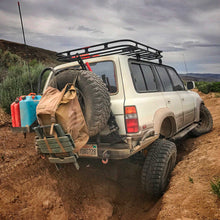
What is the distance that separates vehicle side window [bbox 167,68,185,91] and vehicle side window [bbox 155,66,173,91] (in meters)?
0.23

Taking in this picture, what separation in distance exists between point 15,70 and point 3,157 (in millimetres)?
4884

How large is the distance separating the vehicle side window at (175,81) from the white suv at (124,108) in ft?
3.12

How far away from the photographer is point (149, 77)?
140 inches

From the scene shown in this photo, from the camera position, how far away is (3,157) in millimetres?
3881

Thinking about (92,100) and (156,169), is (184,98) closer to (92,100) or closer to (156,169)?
(156,169)

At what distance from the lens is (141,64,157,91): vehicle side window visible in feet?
11.2

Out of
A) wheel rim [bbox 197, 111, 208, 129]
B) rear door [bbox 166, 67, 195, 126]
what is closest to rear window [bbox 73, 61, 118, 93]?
rear door [bbox 166, 67, 195, 126]

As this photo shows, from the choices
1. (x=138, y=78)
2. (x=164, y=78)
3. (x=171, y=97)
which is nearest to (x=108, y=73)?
(x=138, y=78)

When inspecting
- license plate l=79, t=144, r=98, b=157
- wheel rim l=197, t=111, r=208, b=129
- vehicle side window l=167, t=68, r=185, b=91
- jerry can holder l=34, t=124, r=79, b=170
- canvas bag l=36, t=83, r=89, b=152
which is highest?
vehicle side window l=167, t=68, r=185, b=91

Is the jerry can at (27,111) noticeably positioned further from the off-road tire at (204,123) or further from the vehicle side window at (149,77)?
the off-road tire at (204,123)

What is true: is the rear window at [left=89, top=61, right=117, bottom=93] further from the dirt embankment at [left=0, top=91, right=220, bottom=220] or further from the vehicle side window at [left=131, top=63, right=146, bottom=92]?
the dirt embankment at [left=0, top=91, right=220, bottom=220]

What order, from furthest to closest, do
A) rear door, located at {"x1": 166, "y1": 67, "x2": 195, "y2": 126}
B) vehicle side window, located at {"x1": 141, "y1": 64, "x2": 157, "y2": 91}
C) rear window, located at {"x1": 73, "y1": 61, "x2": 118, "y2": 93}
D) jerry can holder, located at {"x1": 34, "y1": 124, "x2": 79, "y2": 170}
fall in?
rear door, located at {"x1": 166, "y1": 67, "x2": 195, "y2": 126} → vehicle side window, located at {"x1": 141, "y1": 64, "x2": 157, "y2": 91} → rear window, located at {"x1": 73, "y1": 61, "x2": 118, "y2": 93} → jerry can holder, located at {"x1": 34, "y1": 124, "x2": 79, "y2": 170}

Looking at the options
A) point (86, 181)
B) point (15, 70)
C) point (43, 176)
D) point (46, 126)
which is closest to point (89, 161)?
point (86, 181)

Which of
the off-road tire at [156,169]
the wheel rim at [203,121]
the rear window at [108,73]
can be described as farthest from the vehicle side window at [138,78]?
the wheel rim at [203,121]
